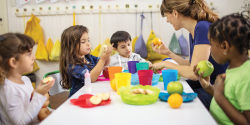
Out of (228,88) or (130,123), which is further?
(228,88)

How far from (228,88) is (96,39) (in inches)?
111

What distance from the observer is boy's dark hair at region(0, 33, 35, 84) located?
0.97m

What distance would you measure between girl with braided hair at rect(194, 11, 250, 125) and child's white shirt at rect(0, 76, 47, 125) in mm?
865

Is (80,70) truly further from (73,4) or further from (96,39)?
(73,4)

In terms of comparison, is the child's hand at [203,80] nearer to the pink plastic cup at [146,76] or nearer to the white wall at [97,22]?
the pink plastic cup at [146,76]

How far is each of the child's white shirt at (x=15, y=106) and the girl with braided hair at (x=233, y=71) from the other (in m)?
0.86

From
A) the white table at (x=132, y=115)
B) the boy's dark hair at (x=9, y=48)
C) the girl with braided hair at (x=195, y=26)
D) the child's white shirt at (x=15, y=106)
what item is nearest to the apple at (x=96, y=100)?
the white table at (x=132, y=115)

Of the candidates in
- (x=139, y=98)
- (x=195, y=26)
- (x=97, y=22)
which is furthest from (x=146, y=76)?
(x=97, y=22)

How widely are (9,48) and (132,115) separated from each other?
75 cm

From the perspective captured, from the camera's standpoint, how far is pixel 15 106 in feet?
3.02

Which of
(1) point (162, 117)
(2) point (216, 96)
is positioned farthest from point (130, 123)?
(2) point (216, 96)

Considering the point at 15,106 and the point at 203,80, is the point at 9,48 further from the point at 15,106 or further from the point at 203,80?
the point at 203,80

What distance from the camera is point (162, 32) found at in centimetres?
332

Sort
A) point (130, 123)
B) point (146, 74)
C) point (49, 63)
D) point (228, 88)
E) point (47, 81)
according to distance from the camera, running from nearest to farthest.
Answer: point (130, 123) < point (228, 88) < point (47, 81) < point (146, 74) < point (49, 63)
